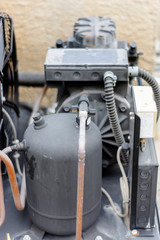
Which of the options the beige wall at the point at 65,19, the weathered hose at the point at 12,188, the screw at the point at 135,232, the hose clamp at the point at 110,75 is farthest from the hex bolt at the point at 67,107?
the beige wall at the point at 65,19

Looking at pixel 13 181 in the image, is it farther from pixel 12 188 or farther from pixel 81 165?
pixel 81 165

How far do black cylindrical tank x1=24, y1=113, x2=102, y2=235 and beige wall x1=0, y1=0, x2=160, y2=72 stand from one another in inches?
64.9

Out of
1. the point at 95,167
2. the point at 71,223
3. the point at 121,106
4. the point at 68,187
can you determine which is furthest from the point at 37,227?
the point at 121,106

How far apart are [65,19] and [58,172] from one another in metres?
1.90

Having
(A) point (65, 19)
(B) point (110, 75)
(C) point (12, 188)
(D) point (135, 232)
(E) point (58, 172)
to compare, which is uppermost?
(B) point (110, 75)

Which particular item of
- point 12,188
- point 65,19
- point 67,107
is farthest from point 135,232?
point 65,19

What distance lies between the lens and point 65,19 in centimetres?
302

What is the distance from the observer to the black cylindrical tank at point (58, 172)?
143cm

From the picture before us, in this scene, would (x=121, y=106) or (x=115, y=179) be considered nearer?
(x=121, y=106)

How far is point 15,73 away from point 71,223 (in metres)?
1.20

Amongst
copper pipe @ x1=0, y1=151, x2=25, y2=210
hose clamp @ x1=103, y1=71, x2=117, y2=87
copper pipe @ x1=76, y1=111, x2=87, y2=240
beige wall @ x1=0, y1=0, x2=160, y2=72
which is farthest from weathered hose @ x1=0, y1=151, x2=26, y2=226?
beige wall @ x1=0, y1=0, x2=160, y2=72

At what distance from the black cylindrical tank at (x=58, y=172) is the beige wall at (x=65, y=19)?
5.41 feet

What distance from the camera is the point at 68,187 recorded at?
1476 millimetres

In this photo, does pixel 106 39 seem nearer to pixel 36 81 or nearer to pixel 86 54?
pixel 86 54
